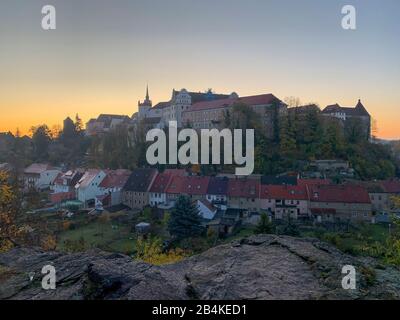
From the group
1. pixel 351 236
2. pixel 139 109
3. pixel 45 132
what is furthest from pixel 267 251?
pixel 139 109

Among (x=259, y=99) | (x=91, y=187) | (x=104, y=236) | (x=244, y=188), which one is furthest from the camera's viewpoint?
(x=259, y=99)

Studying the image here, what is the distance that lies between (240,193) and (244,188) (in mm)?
518

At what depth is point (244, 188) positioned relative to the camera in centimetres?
2675

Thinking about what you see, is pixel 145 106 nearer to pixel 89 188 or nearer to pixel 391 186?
pixel 89 188

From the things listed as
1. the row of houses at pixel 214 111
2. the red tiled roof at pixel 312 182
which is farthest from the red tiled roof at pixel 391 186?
the row of houses at pixel 214 111

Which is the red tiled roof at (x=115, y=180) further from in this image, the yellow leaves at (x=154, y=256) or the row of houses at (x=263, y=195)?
the yellow leaves at (x=154, y=256)

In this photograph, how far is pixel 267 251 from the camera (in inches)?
179

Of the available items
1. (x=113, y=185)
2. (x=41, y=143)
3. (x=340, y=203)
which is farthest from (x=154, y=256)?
(x=41, y=143)

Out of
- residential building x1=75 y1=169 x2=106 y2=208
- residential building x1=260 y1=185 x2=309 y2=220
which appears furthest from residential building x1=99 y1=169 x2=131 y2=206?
residential building x1=260 y1=185 x2=309 y2=220

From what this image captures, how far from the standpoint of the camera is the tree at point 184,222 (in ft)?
65.5

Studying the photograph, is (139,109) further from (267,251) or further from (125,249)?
(267,251)

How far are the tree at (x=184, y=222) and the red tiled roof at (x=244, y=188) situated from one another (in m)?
6.82

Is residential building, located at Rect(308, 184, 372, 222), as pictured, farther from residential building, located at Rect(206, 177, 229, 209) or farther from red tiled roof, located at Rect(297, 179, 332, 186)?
residential building, located at Rect(206, 177, 229, 209)

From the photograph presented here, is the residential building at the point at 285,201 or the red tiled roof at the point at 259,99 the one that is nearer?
the residential building at the point at 285,201
